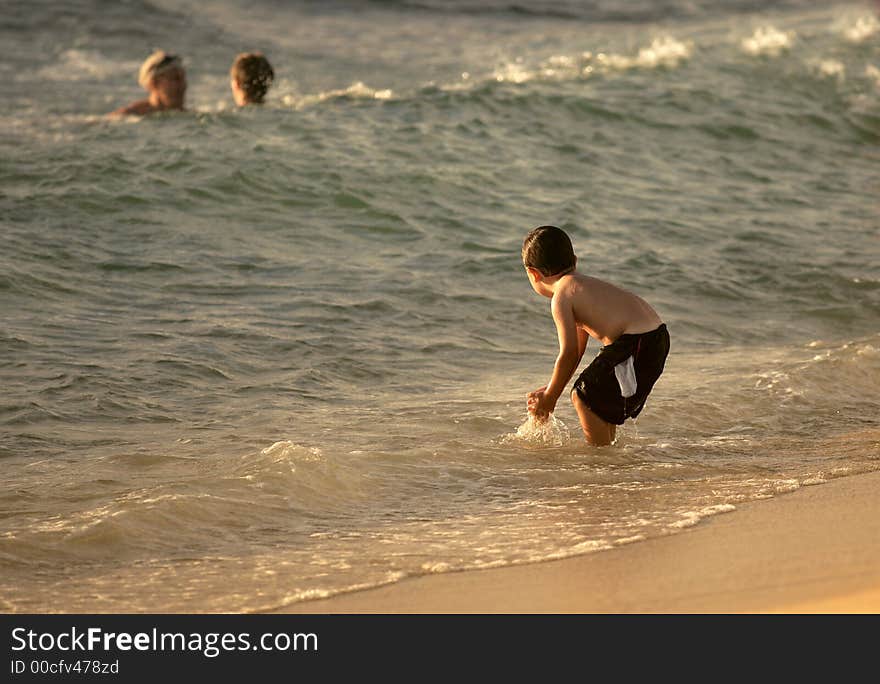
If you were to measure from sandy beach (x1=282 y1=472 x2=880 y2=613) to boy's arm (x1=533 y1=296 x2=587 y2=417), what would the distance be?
1.09 meters

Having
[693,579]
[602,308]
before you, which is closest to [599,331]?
[602,308]

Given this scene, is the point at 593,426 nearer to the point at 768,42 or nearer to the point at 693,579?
the point at 693,579

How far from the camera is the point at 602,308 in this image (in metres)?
6.13

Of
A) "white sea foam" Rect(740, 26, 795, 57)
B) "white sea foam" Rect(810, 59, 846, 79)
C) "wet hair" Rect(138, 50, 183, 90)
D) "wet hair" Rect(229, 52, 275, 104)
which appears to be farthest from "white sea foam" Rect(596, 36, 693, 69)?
"wet hair" Rect(138, 50, 183, 90)

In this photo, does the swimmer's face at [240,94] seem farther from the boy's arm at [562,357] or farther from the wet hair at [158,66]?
the boy's arm at [562,357]

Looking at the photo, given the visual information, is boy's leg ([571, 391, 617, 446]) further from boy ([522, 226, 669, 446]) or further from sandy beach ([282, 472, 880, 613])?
sandy beach ([282, 472, 880, 613])

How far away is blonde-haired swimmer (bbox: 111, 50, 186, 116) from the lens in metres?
13.6

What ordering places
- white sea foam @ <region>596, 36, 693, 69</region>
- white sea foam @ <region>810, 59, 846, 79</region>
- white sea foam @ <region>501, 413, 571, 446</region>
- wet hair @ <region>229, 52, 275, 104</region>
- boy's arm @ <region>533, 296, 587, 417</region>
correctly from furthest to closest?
white sea foam @ <region>810, 59, 846, 79</region> → white sea foam @ <region>596, 36, 693, 69</region> → wet hair @ <region>229, 52, 275, 104</region> → white sea foam @ <region>501, 413, 571, 446</region> → boy's arm @ <region>533, 296, 587, 417</region>

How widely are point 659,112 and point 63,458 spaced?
34.1ft

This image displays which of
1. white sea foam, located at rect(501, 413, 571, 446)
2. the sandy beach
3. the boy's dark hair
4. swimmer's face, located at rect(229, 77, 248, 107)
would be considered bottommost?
white sea foam, located at rect(501, 413, 571, 446)

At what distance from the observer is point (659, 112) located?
49.9 feet

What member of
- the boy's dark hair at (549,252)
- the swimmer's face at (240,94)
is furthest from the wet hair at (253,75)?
the boy's dark hair at (549,252)
